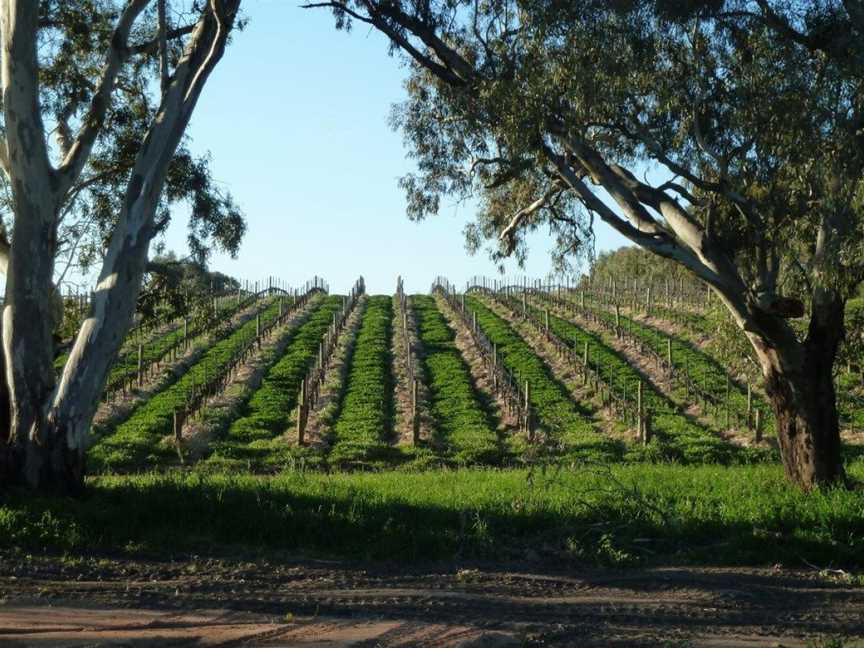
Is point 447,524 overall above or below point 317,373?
below

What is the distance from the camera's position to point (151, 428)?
28.1 meters

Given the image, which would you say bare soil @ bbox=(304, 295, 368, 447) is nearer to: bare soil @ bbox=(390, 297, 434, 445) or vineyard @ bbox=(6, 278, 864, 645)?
vineyard @ bbox=(6, 278, 864, 645)

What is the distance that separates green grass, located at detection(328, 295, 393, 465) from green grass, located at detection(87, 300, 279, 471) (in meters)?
4.62

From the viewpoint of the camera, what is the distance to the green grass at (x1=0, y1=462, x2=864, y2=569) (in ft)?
32.9

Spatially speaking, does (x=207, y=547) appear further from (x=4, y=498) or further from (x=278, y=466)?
(x=278, y=466)

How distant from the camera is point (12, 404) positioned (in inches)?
Answer: 460

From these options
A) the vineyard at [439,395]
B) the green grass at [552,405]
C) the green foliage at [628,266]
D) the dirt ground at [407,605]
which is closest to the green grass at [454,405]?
the vineyard at [439,395]

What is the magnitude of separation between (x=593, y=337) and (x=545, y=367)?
647cm

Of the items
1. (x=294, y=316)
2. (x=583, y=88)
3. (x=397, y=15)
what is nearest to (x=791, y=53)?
(x=583, y=88)

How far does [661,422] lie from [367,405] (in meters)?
9.28

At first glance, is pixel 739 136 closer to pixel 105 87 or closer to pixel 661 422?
pixel 105 87

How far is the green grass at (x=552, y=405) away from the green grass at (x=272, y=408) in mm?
7553

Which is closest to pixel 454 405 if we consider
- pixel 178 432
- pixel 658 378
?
pixel 658 378

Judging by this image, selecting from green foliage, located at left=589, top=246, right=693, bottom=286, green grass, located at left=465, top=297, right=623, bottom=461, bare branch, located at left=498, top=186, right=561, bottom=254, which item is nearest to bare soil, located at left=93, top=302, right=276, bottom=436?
green grass, located at left=465, top=297, right=623, bottom=461
